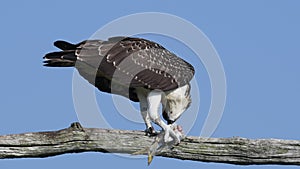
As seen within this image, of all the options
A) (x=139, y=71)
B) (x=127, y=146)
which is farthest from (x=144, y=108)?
(x=127, y=146)

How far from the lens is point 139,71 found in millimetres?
8617

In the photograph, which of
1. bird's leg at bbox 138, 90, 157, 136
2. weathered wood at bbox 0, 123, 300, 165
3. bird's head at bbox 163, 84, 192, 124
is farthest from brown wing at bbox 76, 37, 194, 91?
weathered wood at bbox 0, 123, 300, 165

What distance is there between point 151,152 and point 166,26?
193cm

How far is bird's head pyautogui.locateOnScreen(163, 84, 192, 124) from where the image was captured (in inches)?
354

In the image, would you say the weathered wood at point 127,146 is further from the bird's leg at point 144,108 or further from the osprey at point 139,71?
the bird's leg at point 144,108

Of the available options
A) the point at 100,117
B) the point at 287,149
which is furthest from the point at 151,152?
the point at 287,149

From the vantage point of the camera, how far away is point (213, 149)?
25.0ft

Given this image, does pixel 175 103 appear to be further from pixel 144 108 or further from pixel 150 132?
pixel 150 132

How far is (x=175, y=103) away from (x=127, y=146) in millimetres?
1550

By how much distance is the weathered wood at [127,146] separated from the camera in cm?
743

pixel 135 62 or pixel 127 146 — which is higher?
pixel 135 62

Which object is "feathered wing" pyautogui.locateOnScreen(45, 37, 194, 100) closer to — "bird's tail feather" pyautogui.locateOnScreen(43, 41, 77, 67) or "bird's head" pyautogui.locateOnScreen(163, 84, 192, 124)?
"bird's tail feather" pyautogui.locateOnScreen(43, 41, 77, 67)

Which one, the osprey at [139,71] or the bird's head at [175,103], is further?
the bird's head at [175,103]

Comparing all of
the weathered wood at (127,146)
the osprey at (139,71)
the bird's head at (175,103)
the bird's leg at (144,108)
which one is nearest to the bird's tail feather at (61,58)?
the osprey at (139,71)
